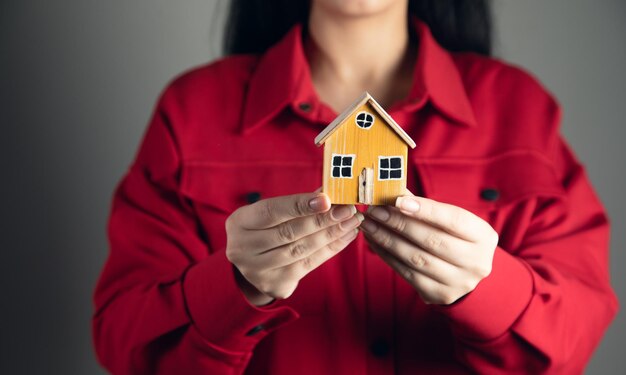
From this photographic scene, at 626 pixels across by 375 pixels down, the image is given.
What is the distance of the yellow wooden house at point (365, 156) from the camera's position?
0.90m

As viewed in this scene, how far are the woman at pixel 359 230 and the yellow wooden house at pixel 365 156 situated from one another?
0.12 metres

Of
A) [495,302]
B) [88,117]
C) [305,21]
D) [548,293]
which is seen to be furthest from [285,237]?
[88,117]

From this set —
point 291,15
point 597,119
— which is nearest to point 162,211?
point 291,15

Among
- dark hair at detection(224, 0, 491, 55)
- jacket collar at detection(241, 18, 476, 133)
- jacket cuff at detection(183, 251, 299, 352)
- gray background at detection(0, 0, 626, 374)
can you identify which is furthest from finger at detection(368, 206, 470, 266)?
gray background at detection(0, 0, 626, 374)

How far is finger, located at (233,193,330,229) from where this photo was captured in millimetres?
850

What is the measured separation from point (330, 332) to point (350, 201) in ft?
1.04

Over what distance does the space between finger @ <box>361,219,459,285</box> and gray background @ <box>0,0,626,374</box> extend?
75cm

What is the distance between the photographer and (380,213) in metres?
0.90

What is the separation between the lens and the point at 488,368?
1.10 meters

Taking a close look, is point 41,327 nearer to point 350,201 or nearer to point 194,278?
point 194,278

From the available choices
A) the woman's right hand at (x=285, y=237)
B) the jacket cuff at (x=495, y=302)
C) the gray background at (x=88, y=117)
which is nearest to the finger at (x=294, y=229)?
the woman's right hand at (x=285, y=237)

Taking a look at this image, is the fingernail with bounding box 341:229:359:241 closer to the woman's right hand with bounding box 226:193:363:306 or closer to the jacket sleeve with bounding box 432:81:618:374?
the woman's right hand with bounding box 226:193:363:306

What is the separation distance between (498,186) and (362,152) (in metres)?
0.36

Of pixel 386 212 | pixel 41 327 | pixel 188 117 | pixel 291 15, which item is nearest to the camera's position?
pixel 386 212
